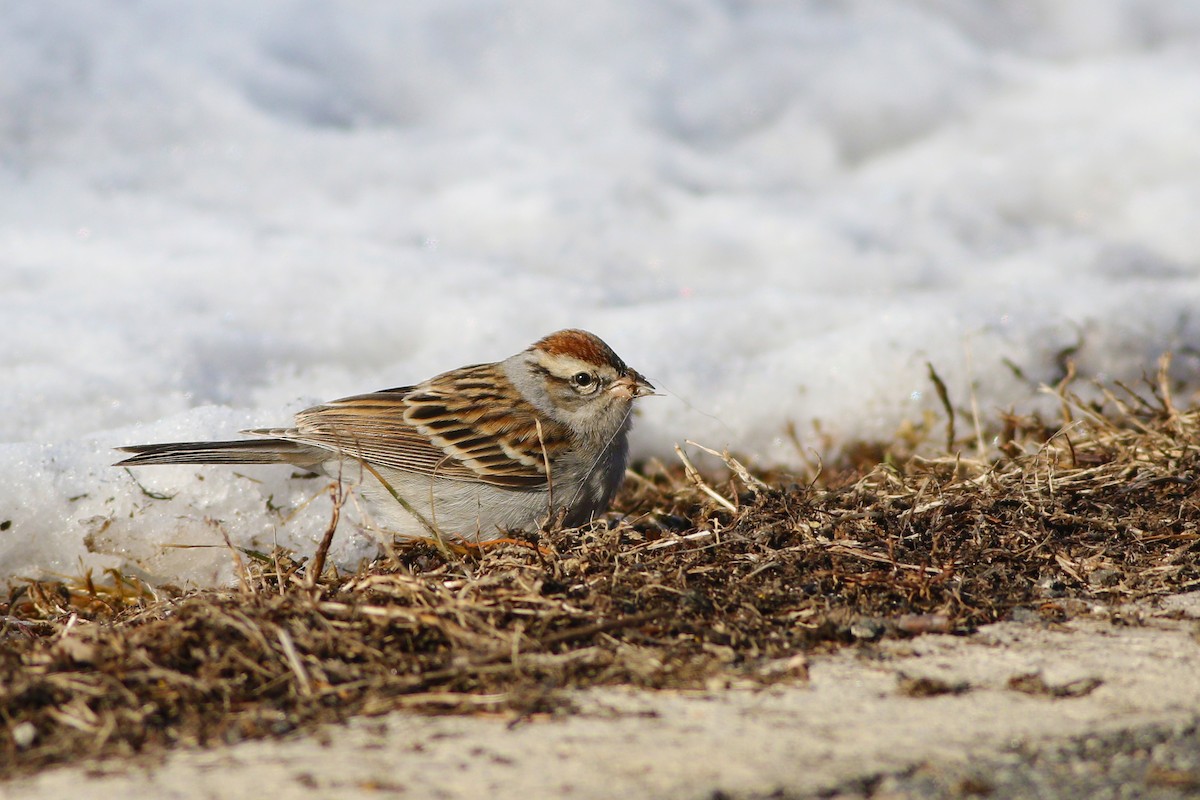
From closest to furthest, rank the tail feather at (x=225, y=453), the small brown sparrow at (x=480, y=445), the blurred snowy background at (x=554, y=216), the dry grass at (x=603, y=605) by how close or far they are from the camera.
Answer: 1. the dry grass at (x=603, y=605)
2. the tail feather at (x=225, y=453)
3. the small brown sparrow at (x=480, y=445)
4. the blurred snowy background at (x=554, y=216)

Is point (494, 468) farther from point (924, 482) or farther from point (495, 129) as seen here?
point (495, 129)

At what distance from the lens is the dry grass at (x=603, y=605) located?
234cm

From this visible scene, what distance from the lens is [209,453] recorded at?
4203mm

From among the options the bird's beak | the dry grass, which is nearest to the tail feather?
the dry grass

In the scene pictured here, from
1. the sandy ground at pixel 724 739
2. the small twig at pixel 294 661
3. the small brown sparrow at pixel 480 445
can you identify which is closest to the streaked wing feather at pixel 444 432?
the small brown sparrow at pixel 480 445

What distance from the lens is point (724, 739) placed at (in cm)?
212

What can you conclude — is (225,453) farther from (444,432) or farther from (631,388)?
(631,388)

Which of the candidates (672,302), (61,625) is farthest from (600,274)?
(61,625)

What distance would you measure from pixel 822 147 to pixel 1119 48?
13.3 ft

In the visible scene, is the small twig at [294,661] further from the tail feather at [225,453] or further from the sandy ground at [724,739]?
the tail feather at [225,453]

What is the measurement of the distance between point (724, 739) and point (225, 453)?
2.68 meters

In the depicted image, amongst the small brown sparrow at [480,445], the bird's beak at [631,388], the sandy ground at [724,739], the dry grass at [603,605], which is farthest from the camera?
the bird's beak at [631,388]

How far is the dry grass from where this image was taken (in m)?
2.34

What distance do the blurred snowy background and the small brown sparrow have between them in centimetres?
24
